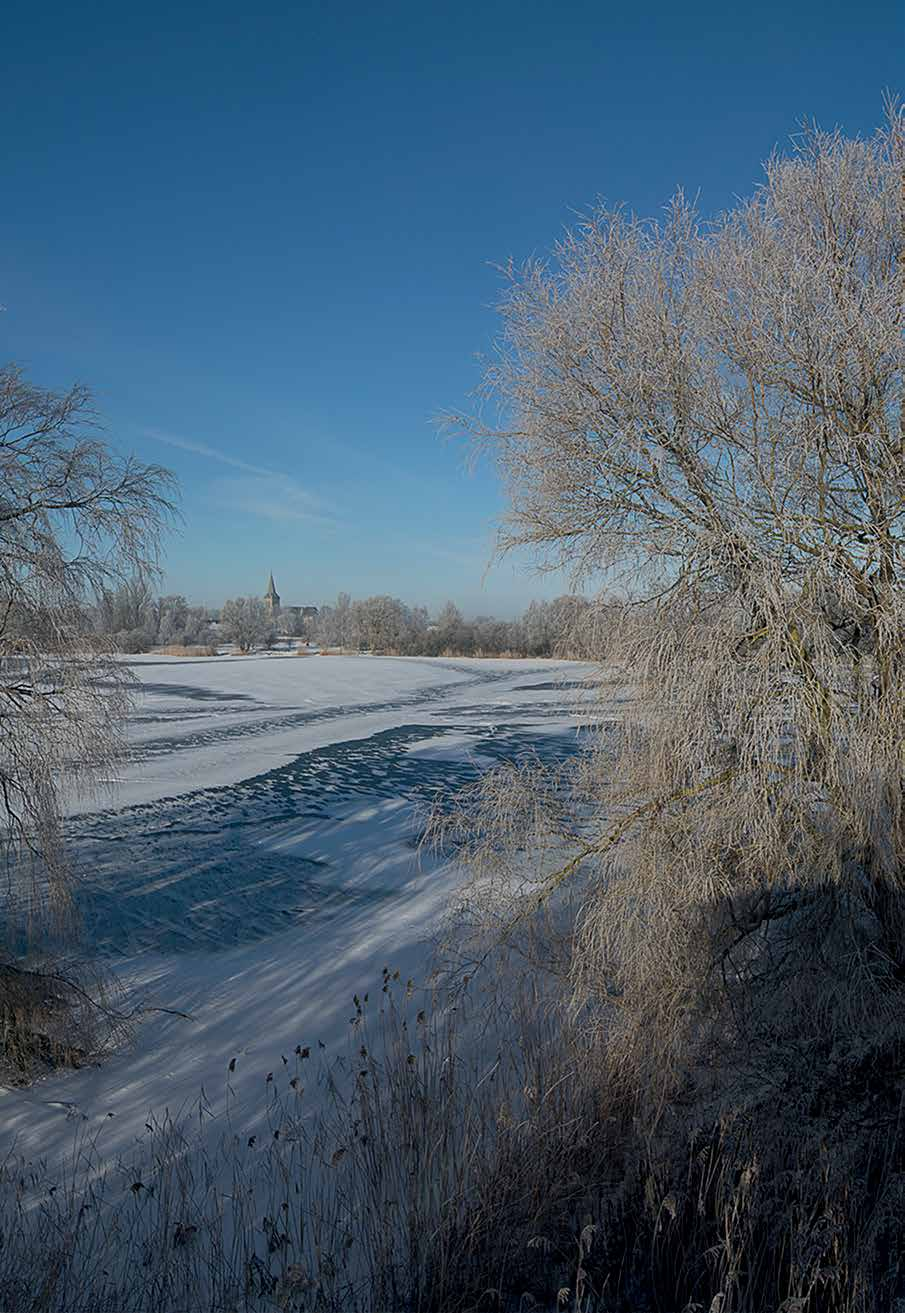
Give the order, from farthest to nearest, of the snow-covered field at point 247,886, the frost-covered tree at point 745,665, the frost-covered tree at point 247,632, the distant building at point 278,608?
1. the distant building at point 278,608
2. the frost-covered tree at point 247,632
3. the snow-covered field at point 247,886
4. the frost-covered tree at point 745,665

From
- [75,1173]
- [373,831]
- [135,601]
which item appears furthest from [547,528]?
[373,831]

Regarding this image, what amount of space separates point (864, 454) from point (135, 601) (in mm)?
5473

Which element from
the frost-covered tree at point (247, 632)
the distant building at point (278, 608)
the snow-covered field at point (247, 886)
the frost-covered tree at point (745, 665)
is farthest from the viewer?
the distant building at point (278, 608)

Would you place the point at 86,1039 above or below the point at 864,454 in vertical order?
below

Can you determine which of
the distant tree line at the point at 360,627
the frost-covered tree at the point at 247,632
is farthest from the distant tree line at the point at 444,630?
the frost-covered tree at the point at 247,632

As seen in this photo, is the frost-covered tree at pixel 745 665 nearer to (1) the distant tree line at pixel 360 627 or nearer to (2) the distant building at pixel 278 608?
(1) the distant tree line at pixel 360 627

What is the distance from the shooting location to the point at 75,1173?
13.6 feet

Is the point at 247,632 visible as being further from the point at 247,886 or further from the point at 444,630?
the point at 247,886

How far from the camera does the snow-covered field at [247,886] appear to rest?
209 inches

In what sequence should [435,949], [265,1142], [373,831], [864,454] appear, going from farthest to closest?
[373,831]
[435,949]
[864,454]
[265,1142]

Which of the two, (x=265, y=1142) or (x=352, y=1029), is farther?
(x=352, y=1029)

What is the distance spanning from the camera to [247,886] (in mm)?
9148

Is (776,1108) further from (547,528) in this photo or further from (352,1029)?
(547,528)

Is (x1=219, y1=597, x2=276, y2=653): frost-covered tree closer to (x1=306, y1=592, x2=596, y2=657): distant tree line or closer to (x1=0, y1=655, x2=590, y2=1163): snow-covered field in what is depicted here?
(x1=306, y1=592, x2=596, y2=657): distant tree line
